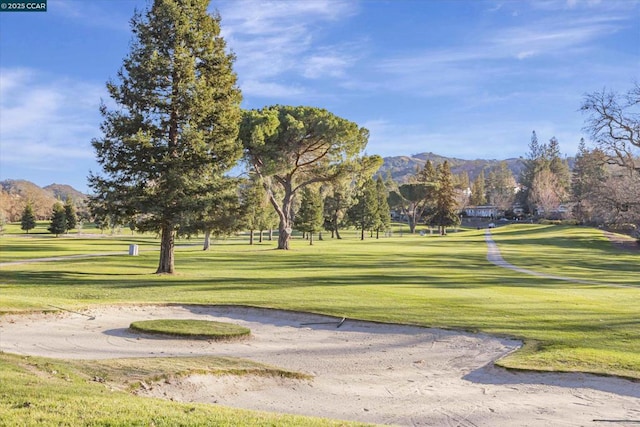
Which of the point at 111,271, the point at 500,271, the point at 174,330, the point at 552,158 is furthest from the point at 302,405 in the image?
the point at 552,158

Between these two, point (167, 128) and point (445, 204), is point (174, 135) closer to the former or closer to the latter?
point (167, 128)

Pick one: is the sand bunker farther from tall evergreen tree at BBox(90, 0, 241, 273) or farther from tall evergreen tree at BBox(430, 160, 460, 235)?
tall evergreen tree at BBox(430, 160, 460, 235)

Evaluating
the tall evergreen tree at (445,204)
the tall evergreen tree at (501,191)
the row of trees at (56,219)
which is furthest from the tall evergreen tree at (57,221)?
the tall evergreen tree at (501,191)

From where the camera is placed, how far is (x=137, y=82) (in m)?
23.8

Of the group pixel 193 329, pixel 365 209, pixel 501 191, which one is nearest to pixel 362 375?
pixel 193 329

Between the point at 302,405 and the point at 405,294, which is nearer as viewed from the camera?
the point at 302,405

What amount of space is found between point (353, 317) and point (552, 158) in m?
162

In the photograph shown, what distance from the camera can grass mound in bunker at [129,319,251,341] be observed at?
12178 mm

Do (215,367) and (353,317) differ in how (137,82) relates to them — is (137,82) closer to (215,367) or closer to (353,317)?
(353,317)

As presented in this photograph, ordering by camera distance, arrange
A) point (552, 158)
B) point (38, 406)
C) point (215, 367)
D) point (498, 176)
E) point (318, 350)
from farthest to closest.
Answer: point (498, 176) < point (552, 158) < point (318, 350) < point (215, 367) < point (38, 406)

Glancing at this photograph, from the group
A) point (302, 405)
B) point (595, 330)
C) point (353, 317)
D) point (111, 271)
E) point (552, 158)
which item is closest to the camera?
point (302, 405)

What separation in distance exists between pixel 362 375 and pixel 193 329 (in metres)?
4.68

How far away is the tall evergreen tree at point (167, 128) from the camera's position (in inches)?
936

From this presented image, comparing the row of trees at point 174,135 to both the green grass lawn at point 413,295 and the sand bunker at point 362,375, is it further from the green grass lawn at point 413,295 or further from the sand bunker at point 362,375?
the sand bunker at point 362,375
